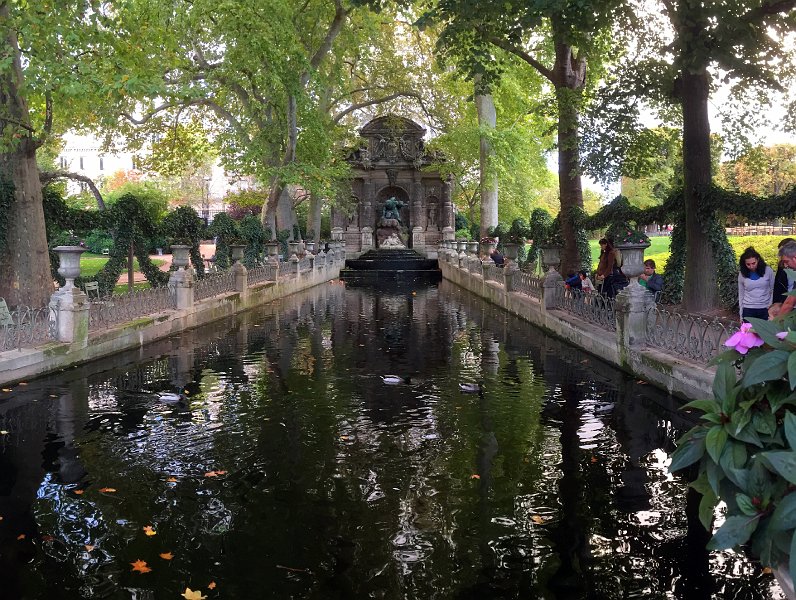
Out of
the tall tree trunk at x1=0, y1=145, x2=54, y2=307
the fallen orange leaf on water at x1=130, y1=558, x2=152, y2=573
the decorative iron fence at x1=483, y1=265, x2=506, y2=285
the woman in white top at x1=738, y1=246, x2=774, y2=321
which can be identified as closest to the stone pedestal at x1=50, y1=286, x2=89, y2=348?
the tall tree trunk at x1=0, y1=145, x2=54, y2=307

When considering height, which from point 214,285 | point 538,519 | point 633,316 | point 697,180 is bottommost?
point 538,519

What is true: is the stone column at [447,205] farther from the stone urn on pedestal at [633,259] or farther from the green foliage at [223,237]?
the stone urn on pedestal at [633,259]

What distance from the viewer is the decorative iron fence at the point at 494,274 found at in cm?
2377

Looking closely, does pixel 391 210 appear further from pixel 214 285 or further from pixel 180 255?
pixel 180 255

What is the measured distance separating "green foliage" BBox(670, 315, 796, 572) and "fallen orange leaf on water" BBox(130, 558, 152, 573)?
10.8 ft

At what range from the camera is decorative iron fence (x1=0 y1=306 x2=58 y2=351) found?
1105 cm

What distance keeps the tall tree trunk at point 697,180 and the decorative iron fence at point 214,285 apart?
453 inches

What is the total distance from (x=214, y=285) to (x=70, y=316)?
7.72 meters

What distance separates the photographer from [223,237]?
2466 centimetres

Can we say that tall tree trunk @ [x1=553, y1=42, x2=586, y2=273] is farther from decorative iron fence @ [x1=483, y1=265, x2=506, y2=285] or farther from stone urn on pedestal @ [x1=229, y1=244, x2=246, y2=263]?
stone urn on pedestal @ [x1=229, y1=244, x2=246, y2=263]

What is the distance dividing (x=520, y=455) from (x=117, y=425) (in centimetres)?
449

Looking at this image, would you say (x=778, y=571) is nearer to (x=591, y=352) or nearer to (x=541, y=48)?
(x=591, y=352)

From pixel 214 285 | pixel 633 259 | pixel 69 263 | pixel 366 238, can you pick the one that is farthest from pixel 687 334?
pixel 366 238

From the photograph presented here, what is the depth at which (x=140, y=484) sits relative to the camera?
21.0 ft
